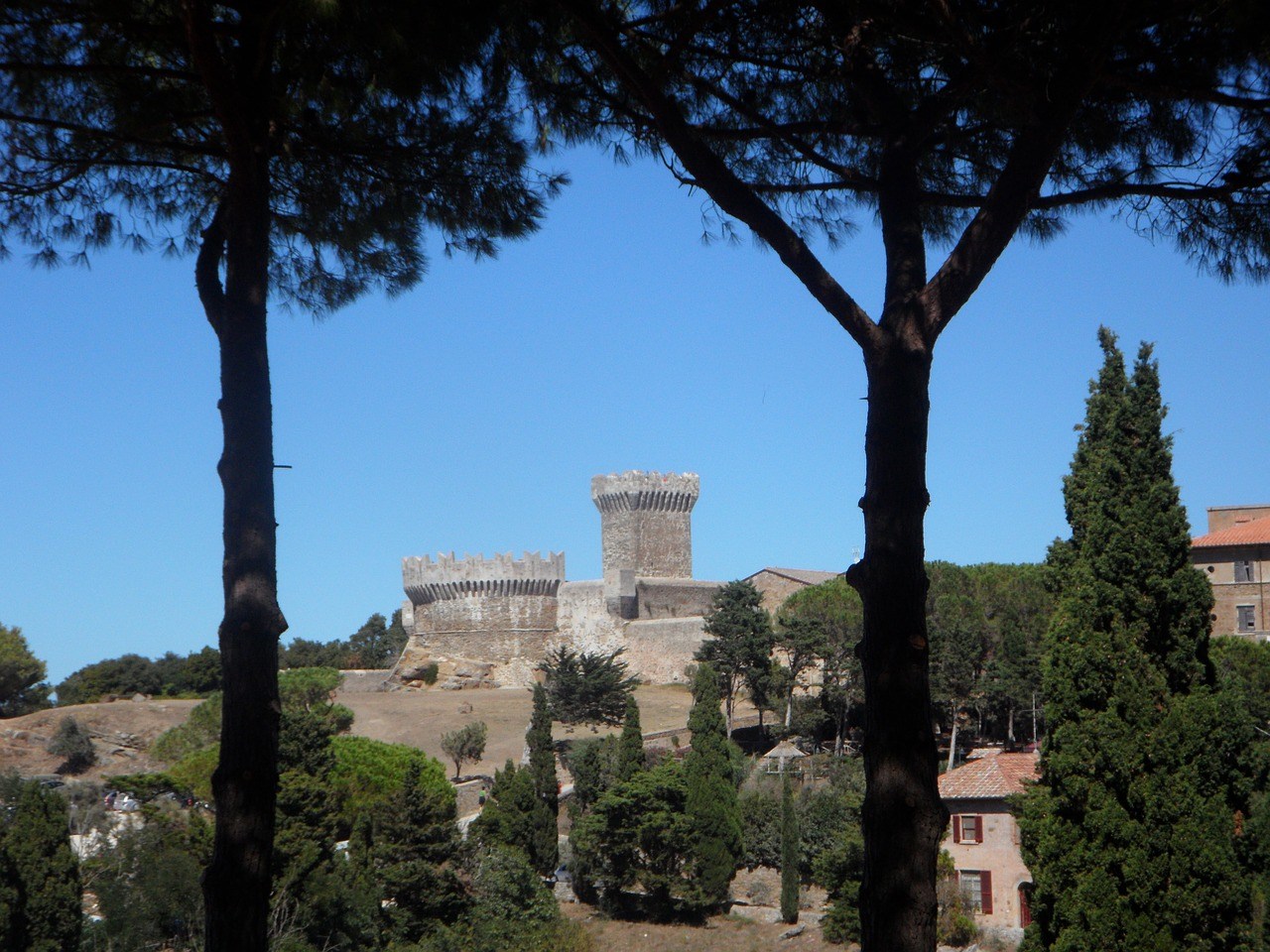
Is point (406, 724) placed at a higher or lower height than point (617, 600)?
lower

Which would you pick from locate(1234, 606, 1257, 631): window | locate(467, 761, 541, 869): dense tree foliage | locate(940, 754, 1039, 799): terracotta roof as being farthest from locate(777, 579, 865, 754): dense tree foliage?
locate(1234, 606, 1257, 631): window

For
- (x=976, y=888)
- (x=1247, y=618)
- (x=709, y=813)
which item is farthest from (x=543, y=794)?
(x=1247, y=618)

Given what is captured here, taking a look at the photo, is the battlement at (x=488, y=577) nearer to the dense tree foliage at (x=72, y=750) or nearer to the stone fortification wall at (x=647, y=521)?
the stone fortification wall at (x=647, y=521)

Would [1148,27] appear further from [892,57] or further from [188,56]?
[188,56]

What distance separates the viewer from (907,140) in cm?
554

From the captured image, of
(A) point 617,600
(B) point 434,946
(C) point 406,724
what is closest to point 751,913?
(B) point 434,946

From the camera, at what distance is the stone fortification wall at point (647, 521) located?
49.3m

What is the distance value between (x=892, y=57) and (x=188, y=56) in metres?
3.46

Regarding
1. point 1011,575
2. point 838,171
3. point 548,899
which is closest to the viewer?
point 838,171

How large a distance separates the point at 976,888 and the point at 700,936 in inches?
192

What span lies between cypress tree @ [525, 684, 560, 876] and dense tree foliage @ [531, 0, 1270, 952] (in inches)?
771

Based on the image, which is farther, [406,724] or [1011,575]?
[406,724]

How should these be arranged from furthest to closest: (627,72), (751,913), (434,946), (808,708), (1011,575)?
(1011,575) < (808,708) < (751,913) < (434,946) < (627,72)

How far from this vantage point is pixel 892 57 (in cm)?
603
